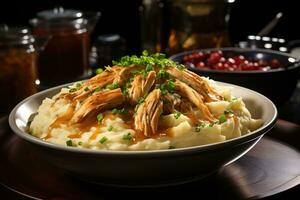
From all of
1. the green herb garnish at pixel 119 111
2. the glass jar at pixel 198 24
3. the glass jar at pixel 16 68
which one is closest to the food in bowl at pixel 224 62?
the glass jar at pixel 198 24

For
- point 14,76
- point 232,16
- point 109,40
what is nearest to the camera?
point 14,76

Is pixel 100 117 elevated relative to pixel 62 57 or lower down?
elevated

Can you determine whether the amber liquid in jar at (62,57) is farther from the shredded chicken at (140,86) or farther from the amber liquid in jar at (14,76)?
the shredded chicken at (140,86)

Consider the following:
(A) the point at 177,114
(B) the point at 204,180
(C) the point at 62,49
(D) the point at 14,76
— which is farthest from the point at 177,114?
(C) the point at 62,49

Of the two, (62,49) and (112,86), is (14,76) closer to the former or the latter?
(62,49)

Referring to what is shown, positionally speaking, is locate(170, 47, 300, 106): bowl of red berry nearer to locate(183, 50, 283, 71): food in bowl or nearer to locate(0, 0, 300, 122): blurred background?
locate(183, 50, 283, 71): food in bowl

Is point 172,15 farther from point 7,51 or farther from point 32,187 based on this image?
point 32,187

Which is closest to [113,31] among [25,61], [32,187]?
[25,61]
